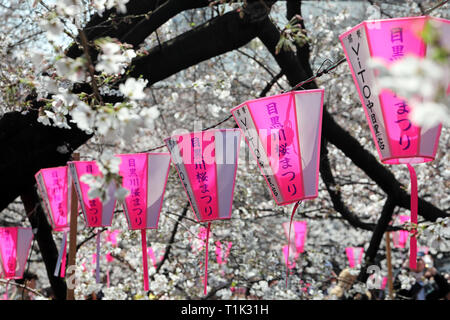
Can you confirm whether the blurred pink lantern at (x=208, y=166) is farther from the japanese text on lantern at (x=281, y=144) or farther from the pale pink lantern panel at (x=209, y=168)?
the japanese text on lantern at (x=281, y=144)

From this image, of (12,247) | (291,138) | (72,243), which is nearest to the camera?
(291,138)

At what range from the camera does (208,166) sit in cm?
324

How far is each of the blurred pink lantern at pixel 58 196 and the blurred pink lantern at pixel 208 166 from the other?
4.17ft

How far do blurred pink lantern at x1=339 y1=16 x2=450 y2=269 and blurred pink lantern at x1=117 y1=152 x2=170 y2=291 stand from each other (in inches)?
64.8

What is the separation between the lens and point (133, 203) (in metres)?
3.59

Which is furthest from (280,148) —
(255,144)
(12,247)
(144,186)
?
(12,247)

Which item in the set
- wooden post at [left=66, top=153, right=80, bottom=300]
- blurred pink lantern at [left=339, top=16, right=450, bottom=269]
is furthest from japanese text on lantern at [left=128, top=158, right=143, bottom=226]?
blurred pink lantern at [left=339, top=16, right=450, bottom=269]

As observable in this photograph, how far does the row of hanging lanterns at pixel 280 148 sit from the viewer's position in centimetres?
223

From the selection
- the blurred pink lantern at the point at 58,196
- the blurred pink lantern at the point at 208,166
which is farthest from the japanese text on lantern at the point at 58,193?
the blurred pink lantern at the point at 208,166

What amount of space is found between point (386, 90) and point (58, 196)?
9.86ft

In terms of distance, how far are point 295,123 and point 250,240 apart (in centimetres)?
466

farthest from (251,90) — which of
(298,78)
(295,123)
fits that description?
(295,123)

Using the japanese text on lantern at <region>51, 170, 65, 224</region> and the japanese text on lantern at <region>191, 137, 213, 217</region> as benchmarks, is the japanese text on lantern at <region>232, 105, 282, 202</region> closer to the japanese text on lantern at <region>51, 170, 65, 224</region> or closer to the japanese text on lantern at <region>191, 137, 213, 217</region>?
the japanese text on lantern at <region>191, 137, 213, 217</region>

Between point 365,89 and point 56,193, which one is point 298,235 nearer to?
point 56,193
